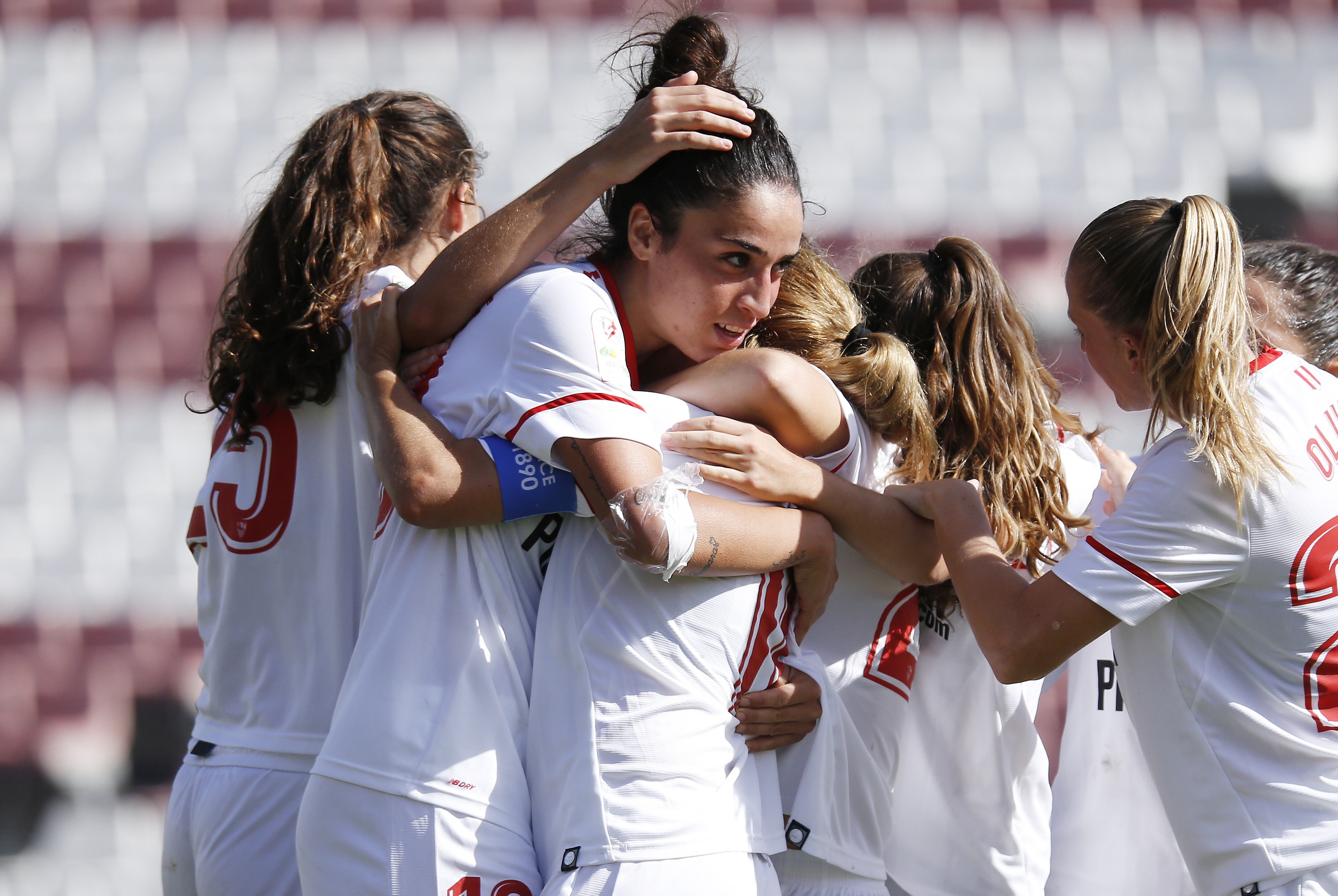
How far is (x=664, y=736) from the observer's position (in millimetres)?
1428

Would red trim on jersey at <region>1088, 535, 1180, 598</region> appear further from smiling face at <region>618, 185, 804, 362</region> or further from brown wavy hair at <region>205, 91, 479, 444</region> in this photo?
brown wavy hair at <region>205, 91, 479, 444</region>

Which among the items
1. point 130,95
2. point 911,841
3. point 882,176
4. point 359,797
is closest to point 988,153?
point 882,176

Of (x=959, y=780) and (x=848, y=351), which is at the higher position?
(x=848, y=351)

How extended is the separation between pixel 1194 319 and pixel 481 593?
1.07 metres

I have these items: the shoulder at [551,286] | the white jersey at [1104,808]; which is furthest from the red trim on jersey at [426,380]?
the white jersey at [1104,808]

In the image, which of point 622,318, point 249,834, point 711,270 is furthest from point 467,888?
point 711,270

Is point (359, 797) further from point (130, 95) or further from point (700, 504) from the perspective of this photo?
point (130, 95)

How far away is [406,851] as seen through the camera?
142 centimetres

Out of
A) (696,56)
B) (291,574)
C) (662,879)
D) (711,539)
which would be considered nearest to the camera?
(662,879)

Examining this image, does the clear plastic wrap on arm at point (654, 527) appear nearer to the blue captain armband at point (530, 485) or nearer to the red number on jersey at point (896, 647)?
the blue captain armband at point (530, 485)

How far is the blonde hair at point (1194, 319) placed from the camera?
1.51 m

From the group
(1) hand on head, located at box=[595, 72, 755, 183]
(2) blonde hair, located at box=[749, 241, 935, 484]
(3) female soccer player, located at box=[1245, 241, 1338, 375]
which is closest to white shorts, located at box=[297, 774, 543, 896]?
(2) blonde hair, located at box=[749, 241, 935, 484]

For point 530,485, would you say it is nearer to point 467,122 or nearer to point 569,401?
point 569,401

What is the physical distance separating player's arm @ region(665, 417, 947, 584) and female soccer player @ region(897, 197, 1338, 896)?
0.41 ft
